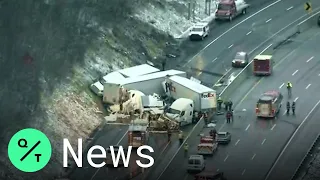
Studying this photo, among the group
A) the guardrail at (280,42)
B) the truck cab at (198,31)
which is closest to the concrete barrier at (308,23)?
the guardrail at (280,42)

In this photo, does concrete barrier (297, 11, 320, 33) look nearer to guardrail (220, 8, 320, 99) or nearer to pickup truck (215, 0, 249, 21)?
guardrail (220, 8, 320, 99)

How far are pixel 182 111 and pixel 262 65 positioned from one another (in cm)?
1366

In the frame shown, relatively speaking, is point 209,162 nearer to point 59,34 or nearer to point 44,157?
point 44,157

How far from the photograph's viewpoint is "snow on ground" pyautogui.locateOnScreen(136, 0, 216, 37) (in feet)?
465

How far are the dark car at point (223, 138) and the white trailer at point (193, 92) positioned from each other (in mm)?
5597

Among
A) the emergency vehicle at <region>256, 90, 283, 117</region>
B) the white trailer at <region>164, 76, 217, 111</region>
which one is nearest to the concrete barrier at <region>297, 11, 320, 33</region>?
the white trailer at <region>164, 76, 217, 111</region>

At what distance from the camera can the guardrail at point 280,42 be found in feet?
419

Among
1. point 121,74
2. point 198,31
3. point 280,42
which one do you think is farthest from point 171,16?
point 121,74

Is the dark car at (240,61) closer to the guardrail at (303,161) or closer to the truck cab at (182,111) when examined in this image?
the truck cab at (182,111)

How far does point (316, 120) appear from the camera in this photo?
122 meters

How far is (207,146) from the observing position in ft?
376

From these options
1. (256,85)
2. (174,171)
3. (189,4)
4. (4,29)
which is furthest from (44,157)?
(189,4)

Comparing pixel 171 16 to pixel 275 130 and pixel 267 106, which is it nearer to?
pixel 267 106

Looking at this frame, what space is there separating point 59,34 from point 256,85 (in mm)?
18380
